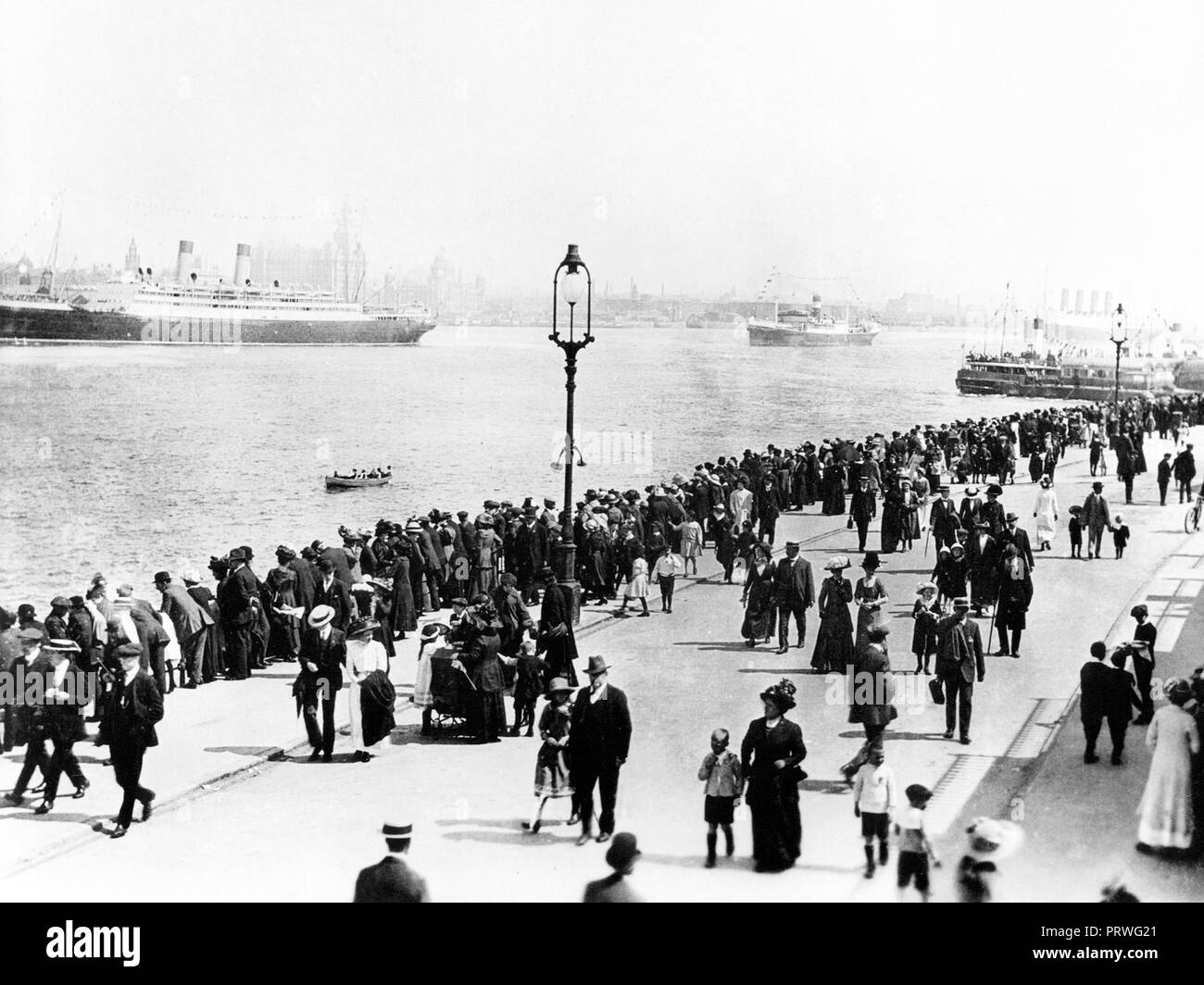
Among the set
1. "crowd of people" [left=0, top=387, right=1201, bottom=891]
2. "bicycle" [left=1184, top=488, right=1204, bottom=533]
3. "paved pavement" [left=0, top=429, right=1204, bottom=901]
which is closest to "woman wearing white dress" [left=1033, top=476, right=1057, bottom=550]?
"crowd of people" [left=0, top=387, right=1201, bottom=891]

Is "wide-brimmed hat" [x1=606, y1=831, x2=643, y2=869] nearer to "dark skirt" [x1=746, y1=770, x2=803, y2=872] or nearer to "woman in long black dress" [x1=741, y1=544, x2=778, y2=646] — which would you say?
"dark skirt" [x1=746, y1=770, x2=803, y2=872]

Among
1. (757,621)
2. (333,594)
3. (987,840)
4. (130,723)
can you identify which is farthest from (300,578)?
(987,840)

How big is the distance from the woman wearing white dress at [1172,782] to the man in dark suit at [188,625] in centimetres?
915

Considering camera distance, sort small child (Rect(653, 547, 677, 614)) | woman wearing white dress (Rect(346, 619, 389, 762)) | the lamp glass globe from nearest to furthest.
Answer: woman wearing white dress (Rect(346, 619, 389, 762)), the lamp glass globe, small child (Rect(653, 547, 677, 614))

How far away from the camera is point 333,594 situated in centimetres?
1391

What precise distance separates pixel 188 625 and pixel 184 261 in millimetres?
116204

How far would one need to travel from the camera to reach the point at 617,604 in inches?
691

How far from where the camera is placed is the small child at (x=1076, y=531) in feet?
64.8

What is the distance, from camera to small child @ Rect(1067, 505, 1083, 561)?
19.8m

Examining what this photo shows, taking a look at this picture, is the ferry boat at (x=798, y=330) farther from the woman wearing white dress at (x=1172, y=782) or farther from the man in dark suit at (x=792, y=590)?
the woman wearing white dress at (x=1172, y=782)

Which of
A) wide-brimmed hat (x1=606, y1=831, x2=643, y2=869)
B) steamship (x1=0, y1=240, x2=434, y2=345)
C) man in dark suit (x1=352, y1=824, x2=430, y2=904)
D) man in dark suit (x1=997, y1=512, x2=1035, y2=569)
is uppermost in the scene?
steamship (x1=0, y1=240, x2=434, y2=345)

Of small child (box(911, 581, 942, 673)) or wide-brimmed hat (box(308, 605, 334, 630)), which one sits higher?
wide-brimmed hat (box(308, 605, 334, 630))

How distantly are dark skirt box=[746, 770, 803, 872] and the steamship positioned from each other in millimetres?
112978
